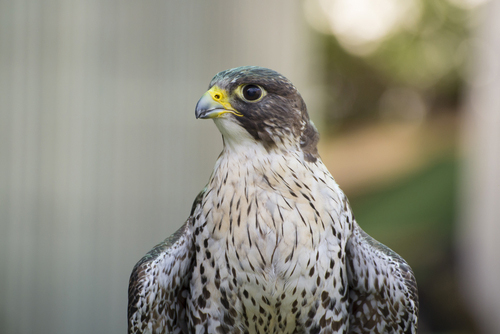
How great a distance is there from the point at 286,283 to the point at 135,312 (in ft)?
2.05

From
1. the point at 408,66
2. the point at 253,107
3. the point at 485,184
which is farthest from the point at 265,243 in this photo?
the point at 408,66

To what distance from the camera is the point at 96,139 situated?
446 centimetres

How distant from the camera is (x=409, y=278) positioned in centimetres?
193

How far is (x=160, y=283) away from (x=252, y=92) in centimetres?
83

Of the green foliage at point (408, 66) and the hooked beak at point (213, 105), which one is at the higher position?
the green foliage at point (408, 66)

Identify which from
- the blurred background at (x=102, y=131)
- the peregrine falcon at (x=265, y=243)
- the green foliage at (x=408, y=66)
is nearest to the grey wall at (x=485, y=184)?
the blurred background at (x=102, y=131)

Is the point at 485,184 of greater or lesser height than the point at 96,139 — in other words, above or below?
below

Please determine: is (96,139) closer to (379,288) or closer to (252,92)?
(252,92)

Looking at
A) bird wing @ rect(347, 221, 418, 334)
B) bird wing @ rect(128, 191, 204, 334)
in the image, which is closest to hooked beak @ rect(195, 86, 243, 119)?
bird wing @ rect(128, 191, 204, 334)

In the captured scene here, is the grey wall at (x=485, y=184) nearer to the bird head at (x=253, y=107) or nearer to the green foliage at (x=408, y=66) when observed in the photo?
the green foliage at (x=408, y=66)

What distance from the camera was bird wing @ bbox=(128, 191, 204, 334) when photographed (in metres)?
1.92

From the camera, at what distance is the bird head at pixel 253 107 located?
1.78 m

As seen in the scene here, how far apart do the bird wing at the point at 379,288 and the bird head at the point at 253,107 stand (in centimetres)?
54

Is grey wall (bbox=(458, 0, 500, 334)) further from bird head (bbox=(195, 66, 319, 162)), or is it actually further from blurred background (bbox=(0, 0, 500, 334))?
bird head (bbox=(195, 66, 319, 162))
